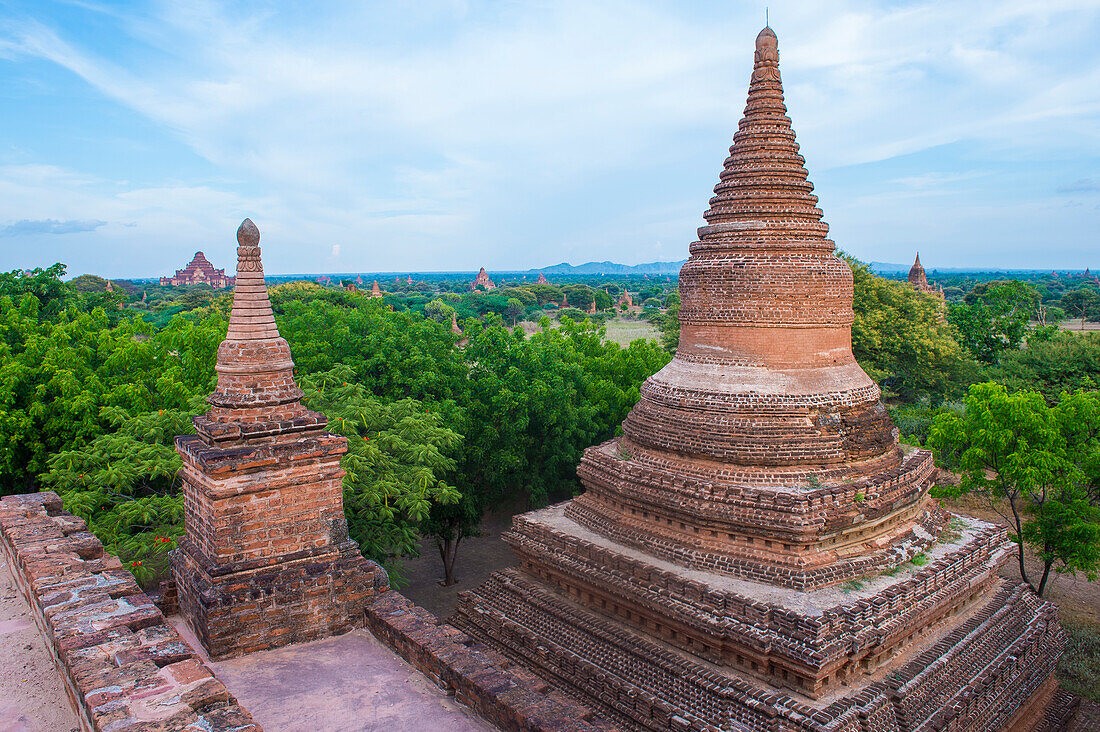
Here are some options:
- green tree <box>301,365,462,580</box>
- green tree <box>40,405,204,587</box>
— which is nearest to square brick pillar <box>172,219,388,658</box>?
green tree <box>40,405,204,587</box>

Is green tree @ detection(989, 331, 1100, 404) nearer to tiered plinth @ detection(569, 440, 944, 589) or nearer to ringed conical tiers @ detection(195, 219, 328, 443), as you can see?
tiered plinth @ detection(569, 440, 944, 589)

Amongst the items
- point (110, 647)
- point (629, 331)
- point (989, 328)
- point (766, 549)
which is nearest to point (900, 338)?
point (989, 328)

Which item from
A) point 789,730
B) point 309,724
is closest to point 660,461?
point 789,730

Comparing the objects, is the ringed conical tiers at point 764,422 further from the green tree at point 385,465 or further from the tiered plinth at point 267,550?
the tiered plinth at point 267,550

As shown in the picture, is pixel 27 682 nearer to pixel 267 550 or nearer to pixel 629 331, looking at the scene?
pixel 267 550

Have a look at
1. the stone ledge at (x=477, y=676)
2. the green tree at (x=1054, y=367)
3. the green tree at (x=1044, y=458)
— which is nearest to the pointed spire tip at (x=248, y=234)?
the stone ledge at (x=477, y=676)
